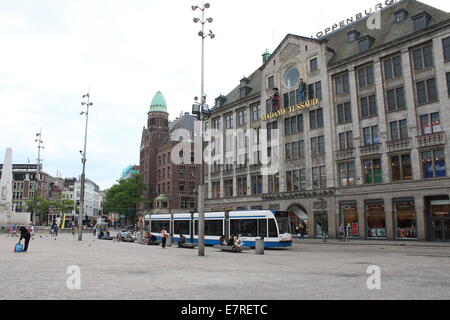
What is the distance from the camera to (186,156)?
90.2m

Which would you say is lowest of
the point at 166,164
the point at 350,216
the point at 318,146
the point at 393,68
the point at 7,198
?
the point at 350,216

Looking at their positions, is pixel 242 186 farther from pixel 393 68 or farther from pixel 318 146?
pixel 393 68

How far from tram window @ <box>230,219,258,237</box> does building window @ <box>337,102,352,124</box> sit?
1949 cm

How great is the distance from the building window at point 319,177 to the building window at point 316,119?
5073mm

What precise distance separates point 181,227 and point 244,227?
8.29 metres

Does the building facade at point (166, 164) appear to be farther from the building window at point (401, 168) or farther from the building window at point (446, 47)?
the building window at point (446, 47)

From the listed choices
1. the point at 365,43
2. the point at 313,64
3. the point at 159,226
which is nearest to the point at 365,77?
the point at 365,43

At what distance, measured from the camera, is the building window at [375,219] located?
3931 centimetres

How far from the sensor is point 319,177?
45.6 metres

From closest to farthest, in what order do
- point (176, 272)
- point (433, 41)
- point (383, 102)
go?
point (176, 272) < point (433, 41) < point (383, 102)

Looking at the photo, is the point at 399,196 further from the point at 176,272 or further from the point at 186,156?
the point at 186,156

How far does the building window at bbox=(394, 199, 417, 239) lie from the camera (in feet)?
121

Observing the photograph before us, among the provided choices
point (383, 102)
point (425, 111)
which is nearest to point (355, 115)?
point (383, 102)

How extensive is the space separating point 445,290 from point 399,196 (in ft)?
97.8
